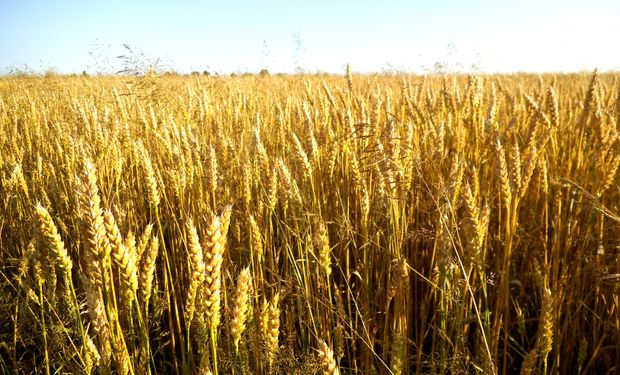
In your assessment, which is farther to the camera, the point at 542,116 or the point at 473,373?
the point at 542,116

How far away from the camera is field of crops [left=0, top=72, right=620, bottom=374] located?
2.70ft

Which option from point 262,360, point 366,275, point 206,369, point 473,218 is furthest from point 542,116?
point 206,369

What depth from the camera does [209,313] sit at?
2.23 feet

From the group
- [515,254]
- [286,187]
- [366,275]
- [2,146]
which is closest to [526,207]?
[515,254]

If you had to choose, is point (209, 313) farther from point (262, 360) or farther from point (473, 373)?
point (473, 373)

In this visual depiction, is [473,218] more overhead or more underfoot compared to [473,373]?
more overhead

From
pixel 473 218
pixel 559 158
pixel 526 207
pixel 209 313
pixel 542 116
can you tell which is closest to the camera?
pixel 209 313

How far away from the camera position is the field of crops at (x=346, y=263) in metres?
0.82

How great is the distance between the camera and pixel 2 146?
2.44 m

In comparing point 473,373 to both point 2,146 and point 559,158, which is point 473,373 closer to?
point 559,158

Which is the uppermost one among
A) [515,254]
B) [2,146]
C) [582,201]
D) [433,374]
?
[2,146]

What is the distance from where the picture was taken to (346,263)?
1427 mm

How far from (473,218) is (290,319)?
0.62 metres

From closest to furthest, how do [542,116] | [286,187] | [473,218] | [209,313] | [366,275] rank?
[209,313], [473,218], [366,275], [286,187], [542,116]
